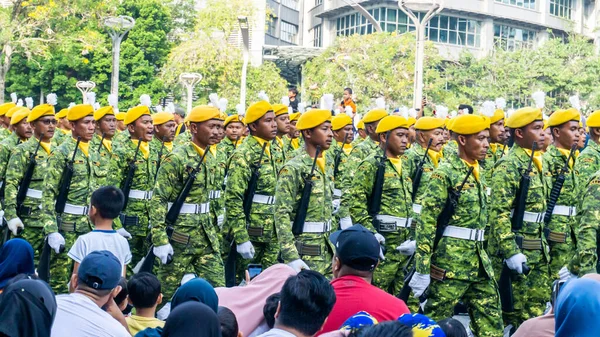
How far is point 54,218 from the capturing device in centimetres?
1021

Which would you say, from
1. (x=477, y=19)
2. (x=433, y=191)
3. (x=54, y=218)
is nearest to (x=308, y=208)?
(x=433, y=191)

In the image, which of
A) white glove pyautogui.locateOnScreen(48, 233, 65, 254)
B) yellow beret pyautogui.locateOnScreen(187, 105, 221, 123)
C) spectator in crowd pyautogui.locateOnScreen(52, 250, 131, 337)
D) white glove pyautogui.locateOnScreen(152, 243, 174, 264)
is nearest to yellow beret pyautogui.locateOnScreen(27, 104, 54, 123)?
white glove pyautogui.locateOnScreen(48, 233, 65, 254)

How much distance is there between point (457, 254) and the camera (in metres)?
8.27

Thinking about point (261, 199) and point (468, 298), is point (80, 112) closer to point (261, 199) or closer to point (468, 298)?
point (261, 199)

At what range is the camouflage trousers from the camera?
26.7 ft

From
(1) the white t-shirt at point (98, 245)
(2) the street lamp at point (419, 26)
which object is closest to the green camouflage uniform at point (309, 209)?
(1) the white t-shirt at point (98, 245)

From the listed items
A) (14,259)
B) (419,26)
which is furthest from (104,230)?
(419,26)

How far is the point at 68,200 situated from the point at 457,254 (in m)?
4.56

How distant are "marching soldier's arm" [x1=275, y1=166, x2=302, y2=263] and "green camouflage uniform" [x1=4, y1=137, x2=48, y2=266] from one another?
139 inches

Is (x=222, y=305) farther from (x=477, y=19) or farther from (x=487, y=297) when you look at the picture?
(x=477, y=19)

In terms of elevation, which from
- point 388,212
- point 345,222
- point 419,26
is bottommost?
point 345,222

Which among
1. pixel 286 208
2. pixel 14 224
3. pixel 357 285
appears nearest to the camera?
pixel 357 285

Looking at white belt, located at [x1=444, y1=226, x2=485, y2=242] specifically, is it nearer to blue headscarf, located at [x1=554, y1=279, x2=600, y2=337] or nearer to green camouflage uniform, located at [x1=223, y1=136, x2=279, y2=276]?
green camouflage uniform, located at [x1=223, y1=136, x2=279, y2=276]

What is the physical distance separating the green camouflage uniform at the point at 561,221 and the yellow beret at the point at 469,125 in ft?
5.53
